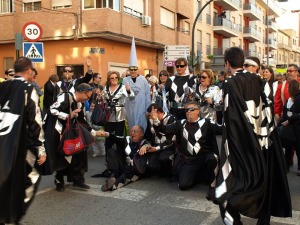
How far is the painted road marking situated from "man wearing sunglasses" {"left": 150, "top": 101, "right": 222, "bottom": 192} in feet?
1.80

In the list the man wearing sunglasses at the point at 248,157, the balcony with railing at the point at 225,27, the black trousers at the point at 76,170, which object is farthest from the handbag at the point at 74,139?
the balcony with railing at the point at 225,27

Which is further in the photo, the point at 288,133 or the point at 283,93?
the point at 283,93

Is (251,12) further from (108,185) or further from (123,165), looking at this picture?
(108,185)

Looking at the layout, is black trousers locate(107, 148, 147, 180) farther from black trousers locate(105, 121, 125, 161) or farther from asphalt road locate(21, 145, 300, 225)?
black trousers locate(105, 121, 125, 161)

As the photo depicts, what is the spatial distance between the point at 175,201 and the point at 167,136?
144 cm

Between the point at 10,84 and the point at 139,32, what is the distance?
2096 centimetres

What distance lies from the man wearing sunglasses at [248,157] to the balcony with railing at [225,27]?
121 ft

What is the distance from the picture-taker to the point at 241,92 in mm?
4098

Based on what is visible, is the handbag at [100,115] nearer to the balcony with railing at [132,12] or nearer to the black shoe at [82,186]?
the black shoe at [82,186]

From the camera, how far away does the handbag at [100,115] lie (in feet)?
25.9

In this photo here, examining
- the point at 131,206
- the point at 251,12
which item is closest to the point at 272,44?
the point at 251,12

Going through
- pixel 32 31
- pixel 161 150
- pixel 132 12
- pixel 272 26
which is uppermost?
pixel 272 26

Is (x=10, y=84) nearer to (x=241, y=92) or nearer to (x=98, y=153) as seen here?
(x=241, y=92)

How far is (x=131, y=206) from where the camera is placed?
554 centimetres
